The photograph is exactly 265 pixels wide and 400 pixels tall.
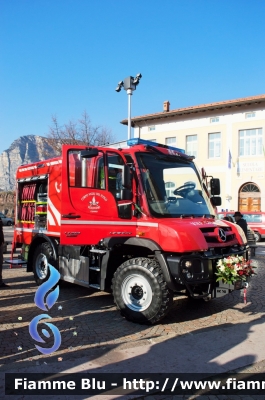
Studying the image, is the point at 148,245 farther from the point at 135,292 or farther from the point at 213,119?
the point at 213,119

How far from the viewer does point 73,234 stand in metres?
6.21

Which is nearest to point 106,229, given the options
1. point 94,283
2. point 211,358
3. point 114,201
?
point 114,201

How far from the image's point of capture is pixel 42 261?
7895mm

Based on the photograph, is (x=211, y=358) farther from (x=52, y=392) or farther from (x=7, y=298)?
(x=7, y=298)

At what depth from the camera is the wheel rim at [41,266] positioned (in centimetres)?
774

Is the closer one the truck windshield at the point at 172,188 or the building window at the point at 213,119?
the truck windshield at the point at 172,188

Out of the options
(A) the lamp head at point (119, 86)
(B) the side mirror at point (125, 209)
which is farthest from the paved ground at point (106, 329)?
(A) the lamp head at point (119, 86)

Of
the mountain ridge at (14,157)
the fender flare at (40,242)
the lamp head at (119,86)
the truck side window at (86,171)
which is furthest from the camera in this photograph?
the mountain ridge at (14,157)

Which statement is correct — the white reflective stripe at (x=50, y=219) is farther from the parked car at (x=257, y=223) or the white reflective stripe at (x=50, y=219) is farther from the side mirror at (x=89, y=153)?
the parked car at (x=257, y=223)

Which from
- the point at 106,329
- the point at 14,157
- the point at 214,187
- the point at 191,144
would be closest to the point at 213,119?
the point at 191,144

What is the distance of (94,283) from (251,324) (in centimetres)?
261

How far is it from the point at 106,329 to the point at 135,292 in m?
0.72

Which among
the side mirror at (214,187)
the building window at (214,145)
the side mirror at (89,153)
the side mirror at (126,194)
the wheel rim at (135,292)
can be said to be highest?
the building window at (214,145)

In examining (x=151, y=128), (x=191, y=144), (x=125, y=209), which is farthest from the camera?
(x=151, y=128)
